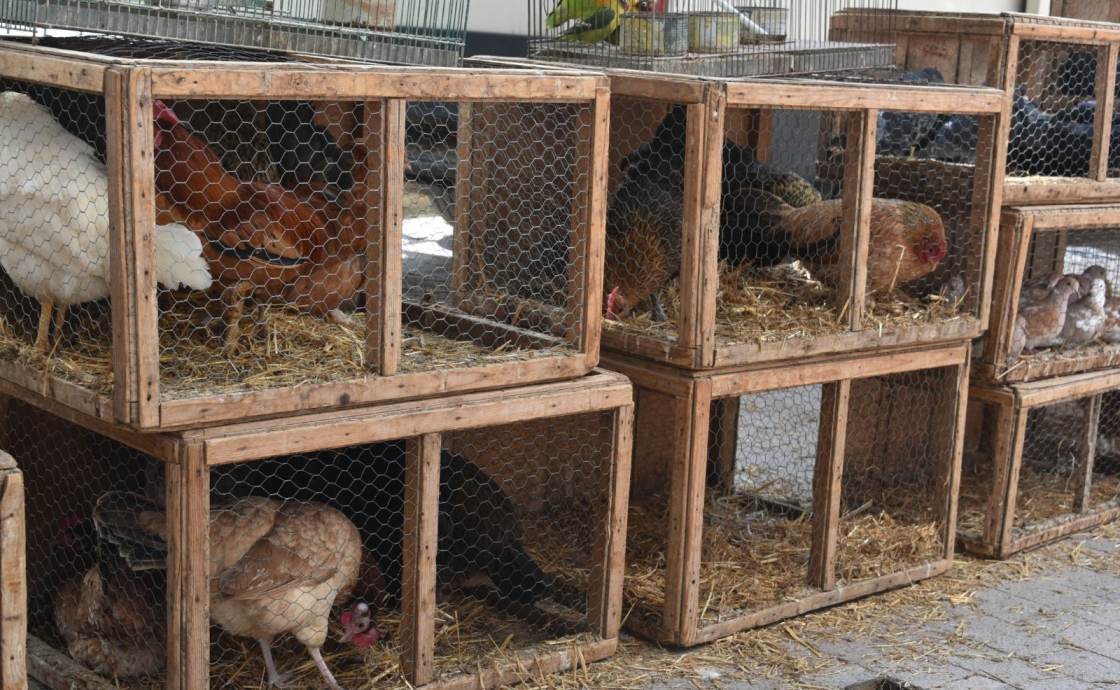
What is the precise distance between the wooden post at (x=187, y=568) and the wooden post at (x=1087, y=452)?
2858 millimetres

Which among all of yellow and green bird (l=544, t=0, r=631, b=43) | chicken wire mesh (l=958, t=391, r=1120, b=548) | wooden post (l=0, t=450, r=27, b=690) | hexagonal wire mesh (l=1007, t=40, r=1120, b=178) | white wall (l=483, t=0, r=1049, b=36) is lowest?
chicken wire mesh (l=958, t=391, r=1120, b=548)

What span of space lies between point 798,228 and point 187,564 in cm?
186

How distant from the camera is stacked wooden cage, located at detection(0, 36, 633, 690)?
89.6 inches

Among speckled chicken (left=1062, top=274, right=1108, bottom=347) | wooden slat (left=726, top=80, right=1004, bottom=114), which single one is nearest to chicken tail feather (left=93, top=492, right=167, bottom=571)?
wooden slat (left=726, top=80, right=1004, bottom=114)

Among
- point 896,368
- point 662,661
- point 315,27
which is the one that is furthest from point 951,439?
point 315,27

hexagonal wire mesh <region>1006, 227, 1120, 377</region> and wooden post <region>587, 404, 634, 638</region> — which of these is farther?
hexagonal wire mesh <region>1006, 227, 1120, 377</region>

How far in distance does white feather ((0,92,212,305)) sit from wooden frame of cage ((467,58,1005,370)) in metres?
0.95

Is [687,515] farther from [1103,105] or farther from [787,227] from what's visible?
[1103,105]

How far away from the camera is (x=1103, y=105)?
3734 mm

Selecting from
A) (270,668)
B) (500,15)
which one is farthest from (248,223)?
(500,15)

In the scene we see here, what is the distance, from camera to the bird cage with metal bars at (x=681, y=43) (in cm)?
316

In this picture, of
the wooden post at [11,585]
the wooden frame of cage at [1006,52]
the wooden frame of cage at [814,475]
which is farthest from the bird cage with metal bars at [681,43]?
the wooden post at [11,585]

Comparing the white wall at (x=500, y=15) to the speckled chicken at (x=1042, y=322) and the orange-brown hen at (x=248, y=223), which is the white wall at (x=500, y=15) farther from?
the orange-brown hen at (x=248, y=223)

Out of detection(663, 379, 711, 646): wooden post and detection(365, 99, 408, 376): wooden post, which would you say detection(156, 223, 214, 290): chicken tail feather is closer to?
detection(365, 99, 408, 376): wooden post
